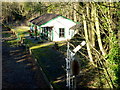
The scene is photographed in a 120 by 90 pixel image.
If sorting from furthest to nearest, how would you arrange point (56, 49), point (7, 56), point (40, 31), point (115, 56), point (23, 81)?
1. point (40, 31)
2. point (56, 49)
3. point (7, 56)
4. point (23, 81)
5. point (115, 56)

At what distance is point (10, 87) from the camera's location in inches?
407

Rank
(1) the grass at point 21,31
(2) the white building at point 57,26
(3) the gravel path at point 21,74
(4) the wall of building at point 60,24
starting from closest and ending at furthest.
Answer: (3) the gravel path at point 21,74
(2) the white building at point 57,26
(4) the wall of building at point 60,24
(1) the grass at point 21,31

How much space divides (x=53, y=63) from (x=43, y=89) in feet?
16.9

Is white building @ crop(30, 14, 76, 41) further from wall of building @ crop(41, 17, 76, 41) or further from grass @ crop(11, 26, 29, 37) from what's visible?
grass @ crop(11, 26, 29, 37)

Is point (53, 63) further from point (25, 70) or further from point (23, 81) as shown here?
point (23, 81)

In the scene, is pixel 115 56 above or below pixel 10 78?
above

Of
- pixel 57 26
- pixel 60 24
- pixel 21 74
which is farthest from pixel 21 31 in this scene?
pixel 21 74

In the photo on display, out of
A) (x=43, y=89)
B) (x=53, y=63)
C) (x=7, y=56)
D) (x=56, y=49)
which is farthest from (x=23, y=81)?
(x=56, y=49)

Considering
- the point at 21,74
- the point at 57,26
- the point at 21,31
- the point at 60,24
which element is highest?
the point at 60,24

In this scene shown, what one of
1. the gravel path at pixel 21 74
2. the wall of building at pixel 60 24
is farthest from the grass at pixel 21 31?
the gravel path at pixel 21 74

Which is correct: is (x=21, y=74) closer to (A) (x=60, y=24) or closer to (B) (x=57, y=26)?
(B) (x=57, y=26)

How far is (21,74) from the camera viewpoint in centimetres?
1251

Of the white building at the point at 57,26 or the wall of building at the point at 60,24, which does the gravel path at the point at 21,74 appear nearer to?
the white building at the point at 57,26

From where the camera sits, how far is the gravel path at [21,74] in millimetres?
10596
